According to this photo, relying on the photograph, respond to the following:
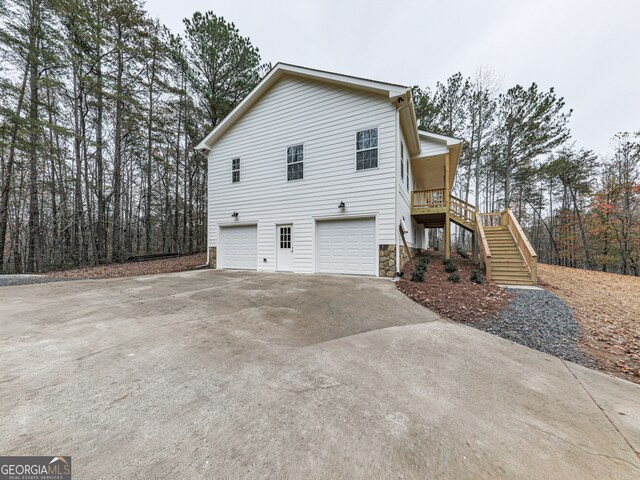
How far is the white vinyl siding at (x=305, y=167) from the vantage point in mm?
7289

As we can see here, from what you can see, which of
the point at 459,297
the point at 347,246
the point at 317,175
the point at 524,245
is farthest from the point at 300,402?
the point at 524,245

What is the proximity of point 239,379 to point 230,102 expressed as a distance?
15011 millimetres

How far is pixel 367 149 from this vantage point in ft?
24.5

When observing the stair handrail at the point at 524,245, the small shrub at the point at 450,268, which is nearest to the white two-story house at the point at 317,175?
the small shrub at the point at 450,268

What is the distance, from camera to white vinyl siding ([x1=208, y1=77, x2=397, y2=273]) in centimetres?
729

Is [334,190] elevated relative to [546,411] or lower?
elevated

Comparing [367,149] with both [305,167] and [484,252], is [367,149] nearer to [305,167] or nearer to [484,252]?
[305,167]

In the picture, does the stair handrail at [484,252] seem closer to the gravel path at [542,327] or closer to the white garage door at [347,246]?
the gravel path at [542,327]

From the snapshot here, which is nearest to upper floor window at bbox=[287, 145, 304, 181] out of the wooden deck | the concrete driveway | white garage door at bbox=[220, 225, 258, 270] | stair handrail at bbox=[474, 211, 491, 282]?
white garage door at bbox=[220, 225, 258, 270]

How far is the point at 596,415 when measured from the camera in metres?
1.79

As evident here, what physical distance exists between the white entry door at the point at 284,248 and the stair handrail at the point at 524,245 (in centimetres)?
721

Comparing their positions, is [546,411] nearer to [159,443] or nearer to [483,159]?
[159,443]

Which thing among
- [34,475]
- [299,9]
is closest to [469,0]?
[299,9]

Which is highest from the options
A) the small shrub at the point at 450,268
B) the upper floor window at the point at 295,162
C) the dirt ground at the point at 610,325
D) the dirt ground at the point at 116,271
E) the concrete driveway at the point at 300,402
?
the upper floor window at the point at 295,162
